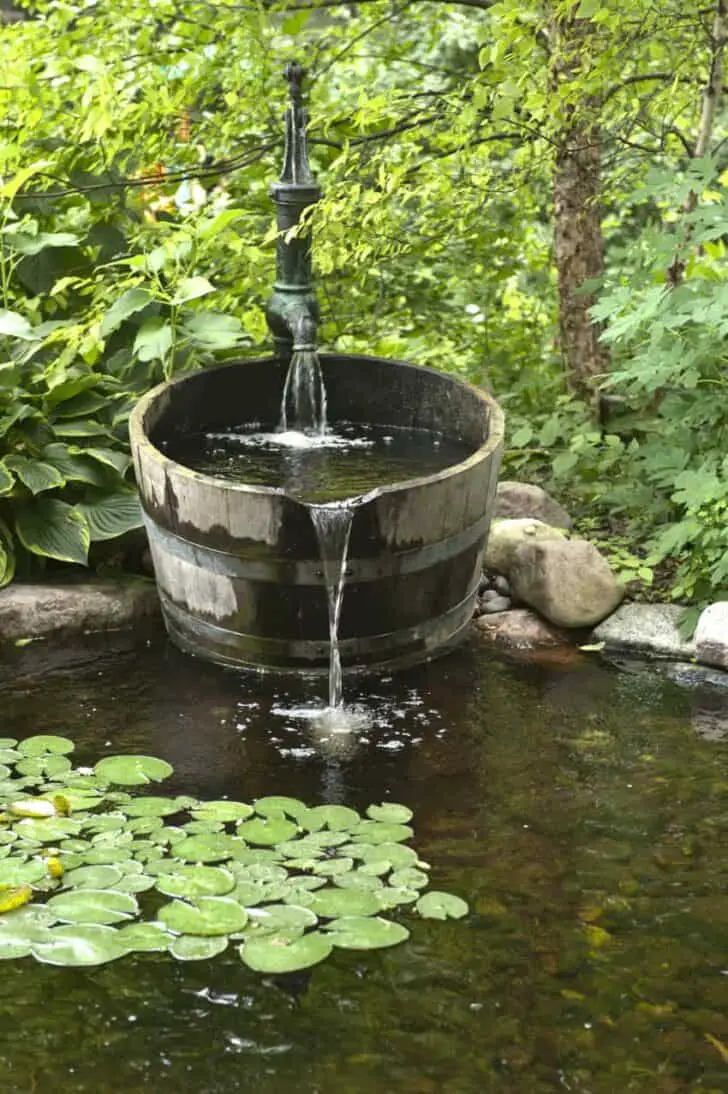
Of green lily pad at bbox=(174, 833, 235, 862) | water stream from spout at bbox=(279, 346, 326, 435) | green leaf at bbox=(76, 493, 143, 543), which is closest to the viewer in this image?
green lily pad at bbox=(174, 833, 235, 862)

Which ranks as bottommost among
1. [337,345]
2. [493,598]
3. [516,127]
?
[493,598]

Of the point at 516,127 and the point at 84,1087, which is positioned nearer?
the point at 84,1087

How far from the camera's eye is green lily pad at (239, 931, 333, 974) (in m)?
3.20

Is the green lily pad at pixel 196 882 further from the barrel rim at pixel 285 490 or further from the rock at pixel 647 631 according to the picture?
the rock at pixel 647 631

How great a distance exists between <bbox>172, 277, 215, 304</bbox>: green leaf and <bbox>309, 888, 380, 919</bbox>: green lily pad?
9.27 ft

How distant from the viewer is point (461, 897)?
3547 mm

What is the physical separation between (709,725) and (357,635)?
123 cm

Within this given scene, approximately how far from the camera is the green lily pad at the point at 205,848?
3648 mm

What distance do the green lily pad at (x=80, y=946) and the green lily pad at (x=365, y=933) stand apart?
0.50m

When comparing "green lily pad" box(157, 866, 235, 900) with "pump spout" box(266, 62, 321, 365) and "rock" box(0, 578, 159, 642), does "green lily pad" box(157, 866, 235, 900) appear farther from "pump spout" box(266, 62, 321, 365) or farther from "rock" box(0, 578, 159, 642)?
"pump spout" box(266, 62, 321, 365)

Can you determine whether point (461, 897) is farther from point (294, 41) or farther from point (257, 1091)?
point (294, 41)

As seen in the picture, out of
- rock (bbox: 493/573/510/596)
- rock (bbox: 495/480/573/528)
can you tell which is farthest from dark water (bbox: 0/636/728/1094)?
rock (bbox: 495/480/573/528)

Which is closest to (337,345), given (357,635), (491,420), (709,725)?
(491,420)

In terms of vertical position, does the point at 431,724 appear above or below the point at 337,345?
below
